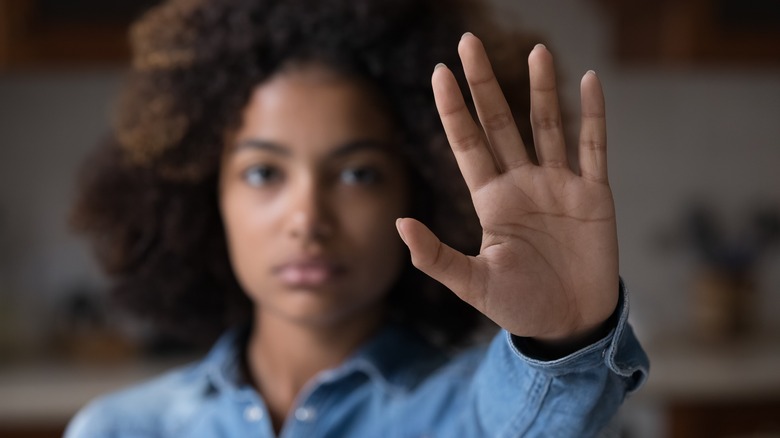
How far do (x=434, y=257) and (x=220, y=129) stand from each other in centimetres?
45

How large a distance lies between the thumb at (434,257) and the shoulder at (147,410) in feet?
1.62

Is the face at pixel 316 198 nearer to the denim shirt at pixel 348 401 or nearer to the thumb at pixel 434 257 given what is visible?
the denim shirt at pixel 348 401

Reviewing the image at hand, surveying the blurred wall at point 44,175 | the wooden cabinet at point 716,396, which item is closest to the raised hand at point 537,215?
the wooden cabinet at point 716,396

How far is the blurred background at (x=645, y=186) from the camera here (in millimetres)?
2016

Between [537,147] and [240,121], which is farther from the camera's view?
[240,121]

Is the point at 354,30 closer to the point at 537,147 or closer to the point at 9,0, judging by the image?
the point at 537,147

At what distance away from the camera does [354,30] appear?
0.92m

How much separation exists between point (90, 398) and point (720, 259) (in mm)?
1347

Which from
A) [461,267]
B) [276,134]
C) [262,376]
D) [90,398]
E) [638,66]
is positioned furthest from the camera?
[638,66]

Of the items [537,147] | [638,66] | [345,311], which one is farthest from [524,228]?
[638,66]

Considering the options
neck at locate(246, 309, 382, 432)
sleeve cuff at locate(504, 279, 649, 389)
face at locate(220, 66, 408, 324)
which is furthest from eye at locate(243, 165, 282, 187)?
sleeve cuff at locate(504, 279, 649, 389)

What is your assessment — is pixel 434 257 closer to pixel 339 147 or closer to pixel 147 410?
pixel 339 147

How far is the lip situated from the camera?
34.2 inches

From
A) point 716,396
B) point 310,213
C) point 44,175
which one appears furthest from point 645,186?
point 310,213
